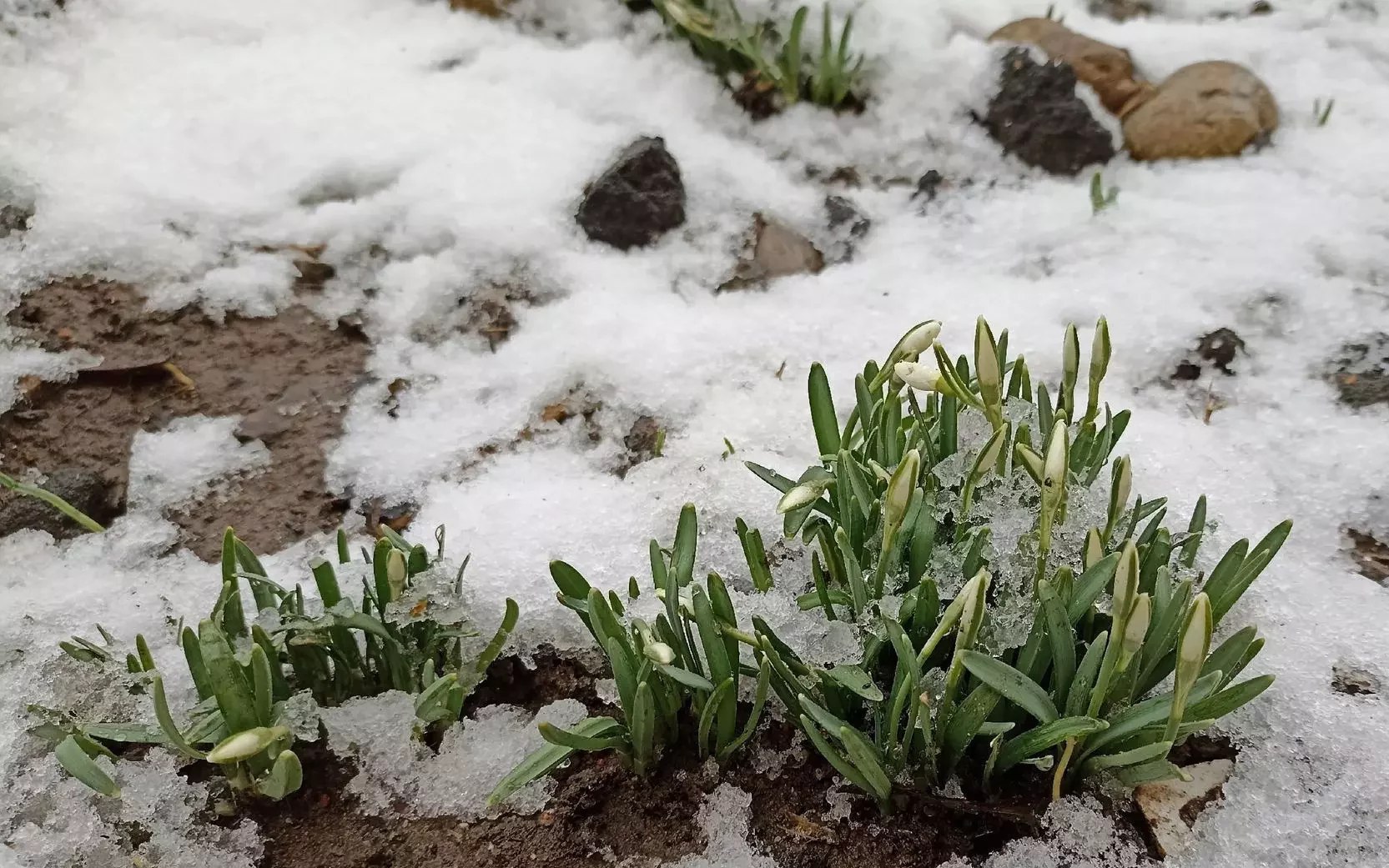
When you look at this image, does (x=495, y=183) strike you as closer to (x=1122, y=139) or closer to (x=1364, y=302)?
(x=1122, y=139)

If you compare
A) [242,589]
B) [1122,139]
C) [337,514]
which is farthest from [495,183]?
[1122,139]

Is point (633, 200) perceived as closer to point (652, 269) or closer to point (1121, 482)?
point (652, 269)

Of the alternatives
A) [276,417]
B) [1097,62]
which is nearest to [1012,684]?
[276,417]

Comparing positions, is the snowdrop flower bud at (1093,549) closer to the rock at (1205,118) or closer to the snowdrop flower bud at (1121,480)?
the snowdrop flower bud at (1121,480)

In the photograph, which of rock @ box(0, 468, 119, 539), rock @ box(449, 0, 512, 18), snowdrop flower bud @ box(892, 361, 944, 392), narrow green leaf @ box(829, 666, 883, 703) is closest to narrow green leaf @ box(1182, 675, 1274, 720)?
narrow green leaf @ box(829, 666, 883, 703)

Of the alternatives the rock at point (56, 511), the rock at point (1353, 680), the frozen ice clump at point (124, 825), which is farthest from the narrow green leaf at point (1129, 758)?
the rock at point (56, 511)

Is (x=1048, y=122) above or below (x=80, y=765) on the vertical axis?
above
